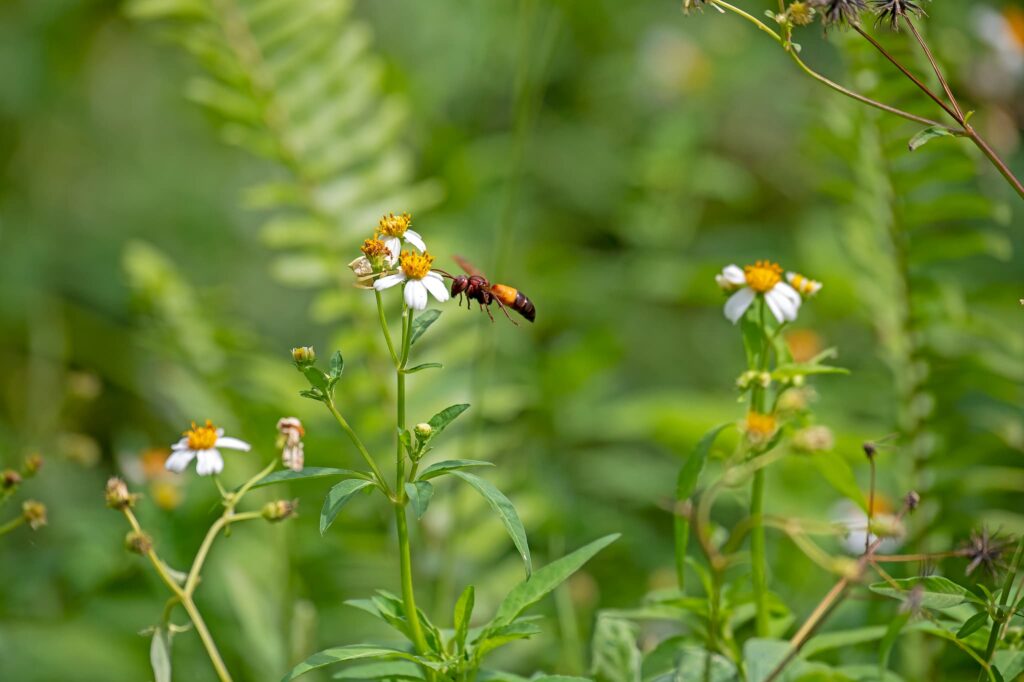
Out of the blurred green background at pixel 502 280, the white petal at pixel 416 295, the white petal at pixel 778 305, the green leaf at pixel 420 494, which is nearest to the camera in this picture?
the green leaf at pixel 420 494

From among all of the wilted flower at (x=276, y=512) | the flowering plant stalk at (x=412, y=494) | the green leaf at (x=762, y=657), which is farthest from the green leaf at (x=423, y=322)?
the green leaf at (x=762, y=657)

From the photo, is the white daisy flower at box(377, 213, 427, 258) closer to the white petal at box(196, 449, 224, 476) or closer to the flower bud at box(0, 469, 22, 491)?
the white petal at box(196, 449, 224, 476)

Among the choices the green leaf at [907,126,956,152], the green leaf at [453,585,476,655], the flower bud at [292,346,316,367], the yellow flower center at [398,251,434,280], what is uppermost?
the green leaf at [907,126,956,152]

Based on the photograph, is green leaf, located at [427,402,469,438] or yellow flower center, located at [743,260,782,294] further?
yellow flower center, located at [743,260,782,294]

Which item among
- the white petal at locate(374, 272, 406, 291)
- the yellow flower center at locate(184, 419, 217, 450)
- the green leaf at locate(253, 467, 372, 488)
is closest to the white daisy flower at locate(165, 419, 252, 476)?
the yellow flower center at locate(184, 419, 217, 450)

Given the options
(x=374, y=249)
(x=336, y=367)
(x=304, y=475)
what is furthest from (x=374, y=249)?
(x=304, y=475)

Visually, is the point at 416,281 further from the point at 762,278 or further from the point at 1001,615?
the point at 1001,615

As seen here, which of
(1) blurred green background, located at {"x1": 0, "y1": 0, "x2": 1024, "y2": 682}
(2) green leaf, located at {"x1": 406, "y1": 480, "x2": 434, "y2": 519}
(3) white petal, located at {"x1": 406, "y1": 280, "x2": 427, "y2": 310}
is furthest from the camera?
(1) blurred green background, located at {"x1": 0, "y1": 0, "x2": 1024, "y2": 682}

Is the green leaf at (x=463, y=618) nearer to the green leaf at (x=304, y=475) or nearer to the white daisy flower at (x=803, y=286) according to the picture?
the green leaf at (x=304, y=475)
